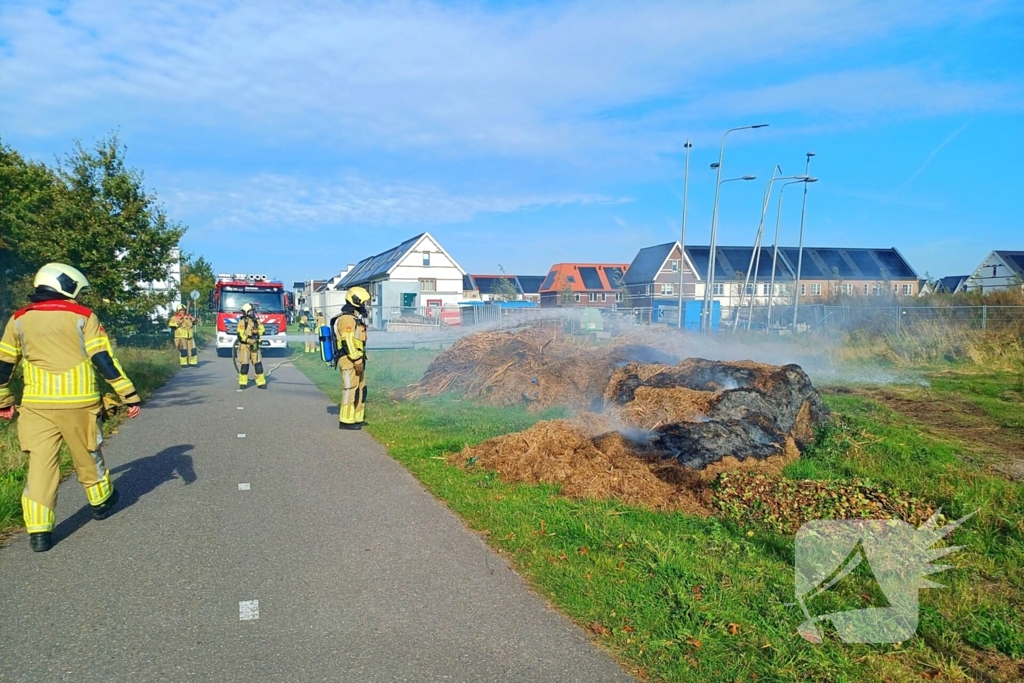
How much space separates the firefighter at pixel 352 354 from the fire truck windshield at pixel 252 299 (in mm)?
16696

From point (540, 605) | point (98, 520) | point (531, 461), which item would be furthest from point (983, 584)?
point (98, 520)

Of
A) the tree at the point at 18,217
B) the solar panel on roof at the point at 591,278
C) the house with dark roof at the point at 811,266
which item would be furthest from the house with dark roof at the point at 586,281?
the tree at the point at 18,217

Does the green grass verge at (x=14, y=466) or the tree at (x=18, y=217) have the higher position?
the tree at (x=18, y=217)

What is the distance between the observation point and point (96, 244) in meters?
23.2

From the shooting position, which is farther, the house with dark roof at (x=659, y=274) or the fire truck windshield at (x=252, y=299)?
the house with dark roof at (x=659, y=274)

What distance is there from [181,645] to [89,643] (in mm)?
504

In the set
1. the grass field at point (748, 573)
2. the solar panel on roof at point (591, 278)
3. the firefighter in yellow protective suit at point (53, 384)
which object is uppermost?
the solar panel on roof at point (591, 278)

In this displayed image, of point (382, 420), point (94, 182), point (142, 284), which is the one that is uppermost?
point (94, 182)

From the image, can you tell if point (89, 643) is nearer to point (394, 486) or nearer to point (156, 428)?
point (394, 486)

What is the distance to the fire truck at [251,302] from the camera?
2606 cm

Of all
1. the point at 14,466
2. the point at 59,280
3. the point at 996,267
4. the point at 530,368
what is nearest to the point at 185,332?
the point at 530,368

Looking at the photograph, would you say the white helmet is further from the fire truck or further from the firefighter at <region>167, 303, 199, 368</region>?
the fire truck

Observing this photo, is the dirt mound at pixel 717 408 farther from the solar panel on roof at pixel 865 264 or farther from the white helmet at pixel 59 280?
the solar panel on roof at pixel 865 264

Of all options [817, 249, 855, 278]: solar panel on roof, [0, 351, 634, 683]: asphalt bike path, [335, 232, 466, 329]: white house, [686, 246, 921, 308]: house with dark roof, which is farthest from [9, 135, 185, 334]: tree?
[817, 249, 855, 278]: solar panel on roof
